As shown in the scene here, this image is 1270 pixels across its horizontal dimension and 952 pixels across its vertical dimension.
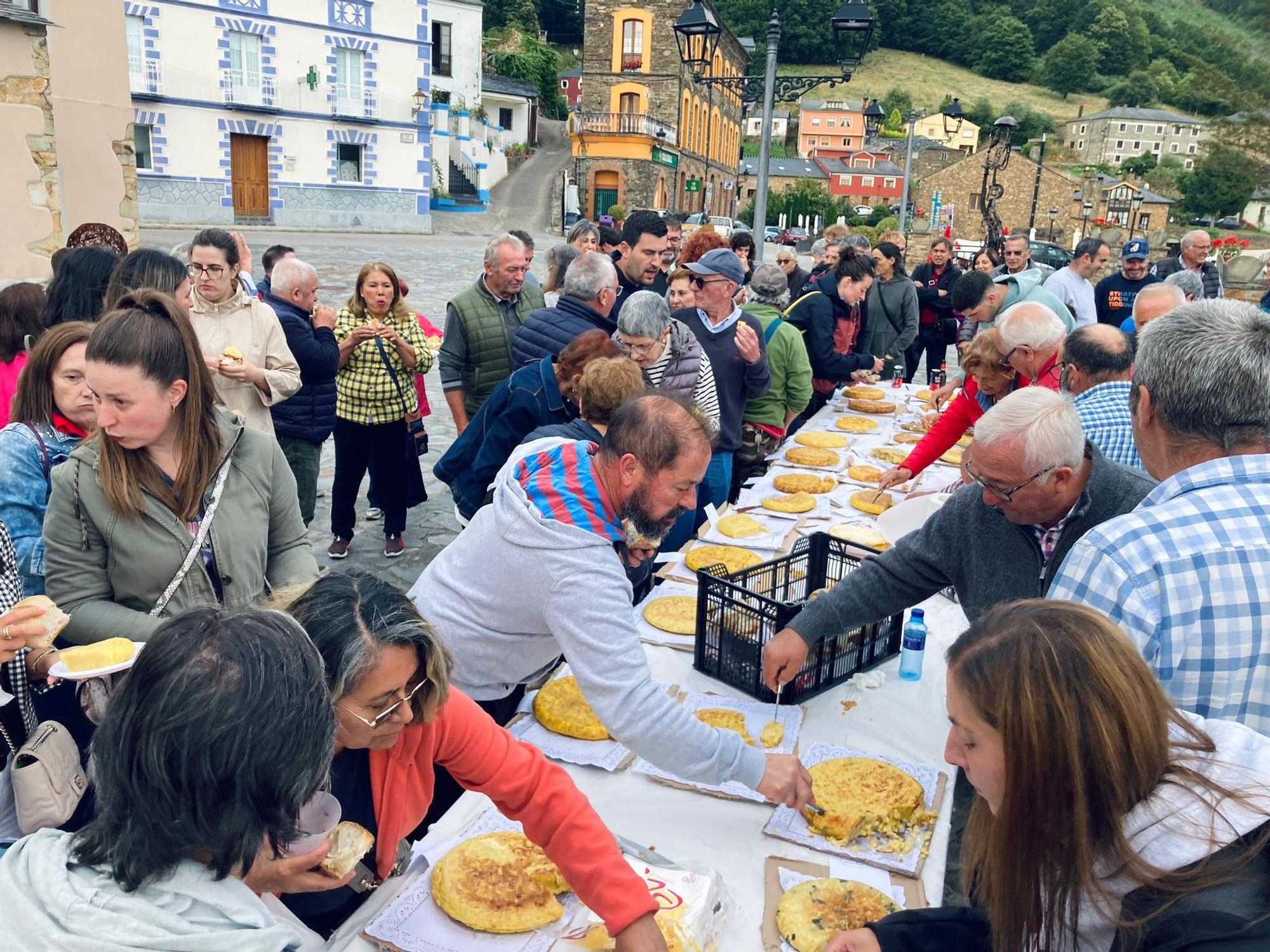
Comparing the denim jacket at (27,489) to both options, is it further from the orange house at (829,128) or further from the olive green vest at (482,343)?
the orange house at (829,128)

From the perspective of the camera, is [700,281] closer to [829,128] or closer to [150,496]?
[150,496]

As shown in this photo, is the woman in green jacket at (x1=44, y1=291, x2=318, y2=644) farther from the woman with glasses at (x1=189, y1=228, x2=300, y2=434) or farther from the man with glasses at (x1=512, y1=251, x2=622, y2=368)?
the man with glasses at (x1=512, y1=251, x2=622, y2=368)

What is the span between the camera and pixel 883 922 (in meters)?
1.75

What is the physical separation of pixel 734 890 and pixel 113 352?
2139mm

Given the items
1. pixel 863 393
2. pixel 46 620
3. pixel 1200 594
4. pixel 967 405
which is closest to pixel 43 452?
pixel 46 620

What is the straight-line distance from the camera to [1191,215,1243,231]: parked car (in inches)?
2100

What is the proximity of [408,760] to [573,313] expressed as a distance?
312cm

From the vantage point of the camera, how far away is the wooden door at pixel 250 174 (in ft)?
96.7

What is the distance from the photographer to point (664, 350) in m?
4.57

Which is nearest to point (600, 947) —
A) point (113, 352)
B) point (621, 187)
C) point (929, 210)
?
point (113, 352)

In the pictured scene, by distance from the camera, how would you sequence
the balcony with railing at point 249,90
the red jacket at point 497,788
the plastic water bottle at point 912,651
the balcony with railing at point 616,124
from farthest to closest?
the balcony with railing at point 616,124
the balcony with railing at point 249,90
the plastic water bottle at point 912,651
the red jacket at point 497,788

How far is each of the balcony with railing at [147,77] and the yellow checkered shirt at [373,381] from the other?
27537 mm

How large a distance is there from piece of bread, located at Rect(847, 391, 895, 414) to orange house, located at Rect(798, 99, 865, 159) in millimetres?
92148

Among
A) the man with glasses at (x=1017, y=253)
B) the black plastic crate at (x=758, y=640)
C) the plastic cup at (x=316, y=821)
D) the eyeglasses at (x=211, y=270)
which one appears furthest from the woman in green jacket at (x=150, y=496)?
the man with glasses at (x=1017, y=253)
